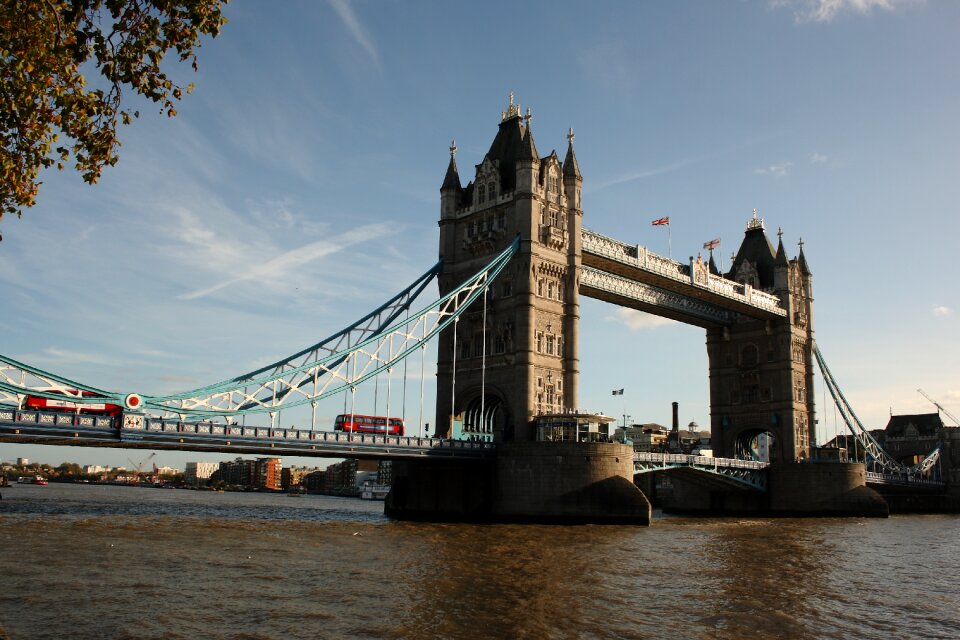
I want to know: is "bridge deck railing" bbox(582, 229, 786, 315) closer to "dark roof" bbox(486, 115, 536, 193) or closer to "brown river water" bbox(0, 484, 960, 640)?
"dark roof" bbox(486, 115, 536, 193)

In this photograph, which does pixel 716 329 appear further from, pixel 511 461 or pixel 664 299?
pixel 511 461

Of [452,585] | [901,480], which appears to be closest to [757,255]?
[901,480]

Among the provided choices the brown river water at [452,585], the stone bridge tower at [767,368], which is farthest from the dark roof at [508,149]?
the stone bridge tower at [767,368]

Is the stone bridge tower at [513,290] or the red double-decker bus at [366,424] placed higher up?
the stone bridge tower at [513,290]

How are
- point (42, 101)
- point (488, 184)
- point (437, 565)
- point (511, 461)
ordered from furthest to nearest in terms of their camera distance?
point (488, 184), point (511, 461), point (437, 565), point (42, 101)

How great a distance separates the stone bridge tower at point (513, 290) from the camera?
6569cm

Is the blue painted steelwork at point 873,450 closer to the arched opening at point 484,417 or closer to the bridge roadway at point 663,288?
the bridge roadway at point 663,288

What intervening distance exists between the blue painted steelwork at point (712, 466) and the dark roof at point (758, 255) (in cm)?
2444

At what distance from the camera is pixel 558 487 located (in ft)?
192

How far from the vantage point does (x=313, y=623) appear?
2180cm

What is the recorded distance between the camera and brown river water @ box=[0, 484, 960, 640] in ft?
72.0

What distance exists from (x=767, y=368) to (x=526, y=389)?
4236cm

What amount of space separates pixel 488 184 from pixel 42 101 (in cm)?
5741

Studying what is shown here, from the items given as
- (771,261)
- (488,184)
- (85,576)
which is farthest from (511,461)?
(771,261)
